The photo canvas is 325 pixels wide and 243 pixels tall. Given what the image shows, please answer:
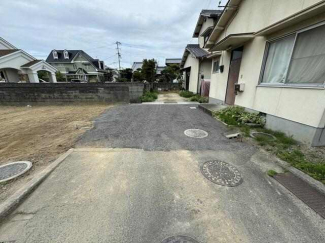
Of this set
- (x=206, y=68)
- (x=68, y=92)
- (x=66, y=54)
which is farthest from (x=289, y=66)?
(x=66, y=54)

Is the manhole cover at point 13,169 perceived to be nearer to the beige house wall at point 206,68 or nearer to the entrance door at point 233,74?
the entrance door at point 233,74

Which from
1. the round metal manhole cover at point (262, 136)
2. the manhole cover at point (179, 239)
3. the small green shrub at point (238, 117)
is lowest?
the manhole cover at point (179, 239)

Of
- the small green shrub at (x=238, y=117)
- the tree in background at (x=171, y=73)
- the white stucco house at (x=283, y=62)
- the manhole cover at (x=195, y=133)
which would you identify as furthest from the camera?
the tree in background at (x=171, y=73)

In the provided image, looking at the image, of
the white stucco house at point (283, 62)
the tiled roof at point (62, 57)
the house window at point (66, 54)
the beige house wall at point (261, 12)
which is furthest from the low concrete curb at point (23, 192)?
the house window at point (66, 54)

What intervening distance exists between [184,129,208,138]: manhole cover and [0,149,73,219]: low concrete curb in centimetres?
312

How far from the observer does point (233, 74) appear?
21.2ft

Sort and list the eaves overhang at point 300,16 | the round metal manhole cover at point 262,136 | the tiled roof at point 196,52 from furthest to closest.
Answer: the tiled roof at point 196,52 < the round metal manhole cover at point 262,136 < the eaves overhang at point 300,16

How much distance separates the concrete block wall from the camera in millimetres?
8758

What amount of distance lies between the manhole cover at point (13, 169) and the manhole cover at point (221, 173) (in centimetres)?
309

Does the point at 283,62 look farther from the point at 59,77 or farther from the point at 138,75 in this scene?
the point at 59,77

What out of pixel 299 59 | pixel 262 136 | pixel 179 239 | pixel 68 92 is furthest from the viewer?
pixel 68 92

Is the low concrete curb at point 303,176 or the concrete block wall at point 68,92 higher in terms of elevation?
the concrete block wall at point 68,92

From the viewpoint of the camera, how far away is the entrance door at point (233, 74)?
20.1ft

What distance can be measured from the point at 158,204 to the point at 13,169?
8.66 feet
